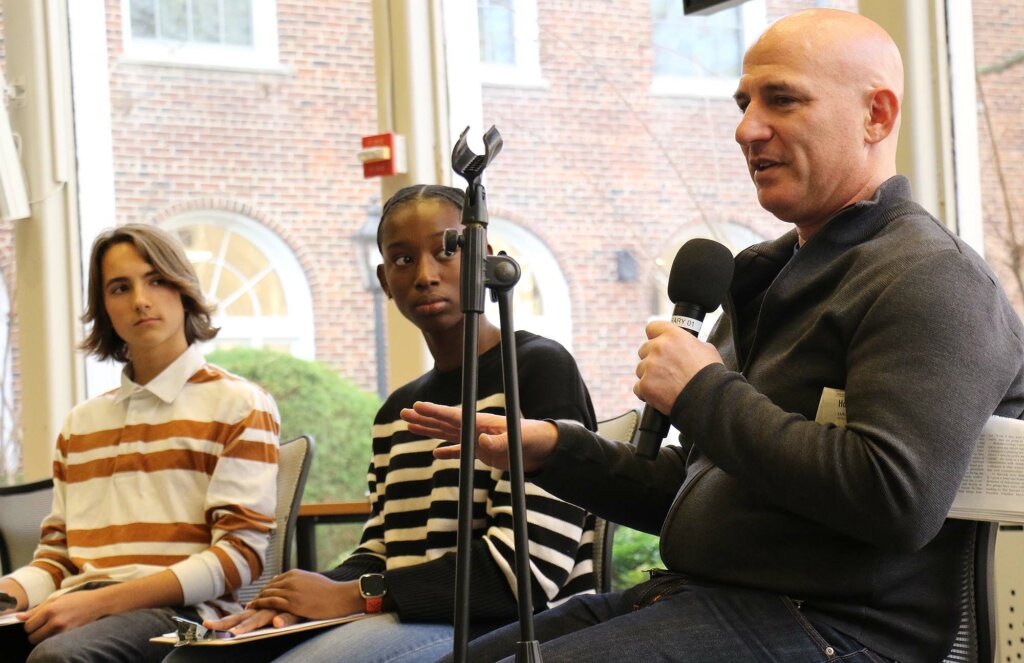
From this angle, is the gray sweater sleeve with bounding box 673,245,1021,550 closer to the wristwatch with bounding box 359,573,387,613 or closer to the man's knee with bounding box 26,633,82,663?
the wristwatch with bounding box 359,573,387,613

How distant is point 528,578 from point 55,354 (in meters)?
3.36

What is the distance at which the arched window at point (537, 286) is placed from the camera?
3777 millimetres

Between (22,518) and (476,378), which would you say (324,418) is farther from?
(476,378)

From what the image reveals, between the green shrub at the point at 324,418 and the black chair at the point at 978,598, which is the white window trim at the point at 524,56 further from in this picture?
the black chair at the point at 978,598

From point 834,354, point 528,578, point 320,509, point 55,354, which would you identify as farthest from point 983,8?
point 55,354

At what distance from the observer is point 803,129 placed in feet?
5.43

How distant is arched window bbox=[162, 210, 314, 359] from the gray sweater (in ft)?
8.95

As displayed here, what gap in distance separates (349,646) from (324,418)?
2182mm

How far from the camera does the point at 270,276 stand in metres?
4.28

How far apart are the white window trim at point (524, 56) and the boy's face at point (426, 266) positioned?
1.48m

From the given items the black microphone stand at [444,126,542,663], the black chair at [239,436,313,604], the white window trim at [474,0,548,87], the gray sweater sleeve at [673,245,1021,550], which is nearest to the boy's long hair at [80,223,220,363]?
the black chair at [239,436,313,604]

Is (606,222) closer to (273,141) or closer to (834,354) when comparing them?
(273,141)

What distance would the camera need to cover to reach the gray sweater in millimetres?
1385

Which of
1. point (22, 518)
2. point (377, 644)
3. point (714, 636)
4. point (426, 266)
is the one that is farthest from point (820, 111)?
point (22, 518)
